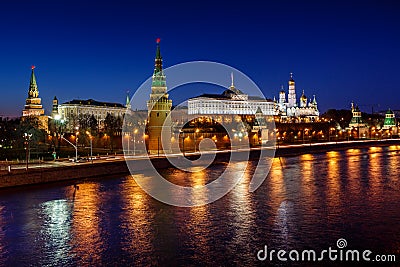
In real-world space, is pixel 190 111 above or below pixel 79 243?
above

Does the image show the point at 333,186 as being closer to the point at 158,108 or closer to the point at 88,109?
the point at 158,108

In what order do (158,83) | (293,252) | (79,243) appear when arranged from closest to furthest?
(293,252) → (79,243) → (158,83)

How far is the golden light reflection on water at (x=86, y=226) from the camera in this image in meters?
9.63

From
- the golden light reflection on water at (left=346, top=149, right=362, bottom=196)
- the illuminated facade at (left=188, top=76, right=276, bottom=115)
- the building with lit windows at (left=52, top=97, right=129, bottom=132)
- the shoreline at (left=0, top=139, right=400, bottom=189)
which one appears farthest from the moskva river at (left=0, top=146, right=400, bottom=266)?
the illuminated facade at (left=188, top=76, right=276, bottom=115)

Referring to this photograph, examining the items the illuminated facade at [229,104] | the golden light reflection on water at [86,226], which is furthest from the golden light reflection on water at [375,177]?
the illuminated facade at [229,104]

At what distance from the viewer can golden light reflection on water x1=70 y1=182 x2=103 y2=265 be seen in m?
9.63

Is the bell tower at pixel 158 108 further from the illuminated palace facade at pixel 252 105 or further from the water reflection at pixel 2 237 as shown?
the illuminated palace facade at pixel 252 105

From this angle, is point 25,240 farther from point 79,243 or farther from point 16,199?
point 16,199

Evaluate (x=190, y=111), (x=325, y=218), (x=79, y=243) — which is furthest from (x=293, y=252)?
(x=190, y=111)

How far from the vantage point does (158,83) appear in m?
52.8

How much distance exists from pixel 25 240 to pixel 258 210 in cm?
687

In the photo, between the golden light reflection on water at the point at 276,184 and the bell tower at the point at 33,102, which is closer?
the golden light reflection on water at the point at 276,184

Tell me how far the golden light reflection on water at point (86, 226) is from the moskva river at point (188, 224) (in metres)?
0.02

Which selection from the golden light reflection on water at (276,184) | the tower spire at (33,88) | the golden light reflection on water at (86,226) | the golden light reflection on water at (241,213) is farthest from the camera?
the tower spire at (33,88)
